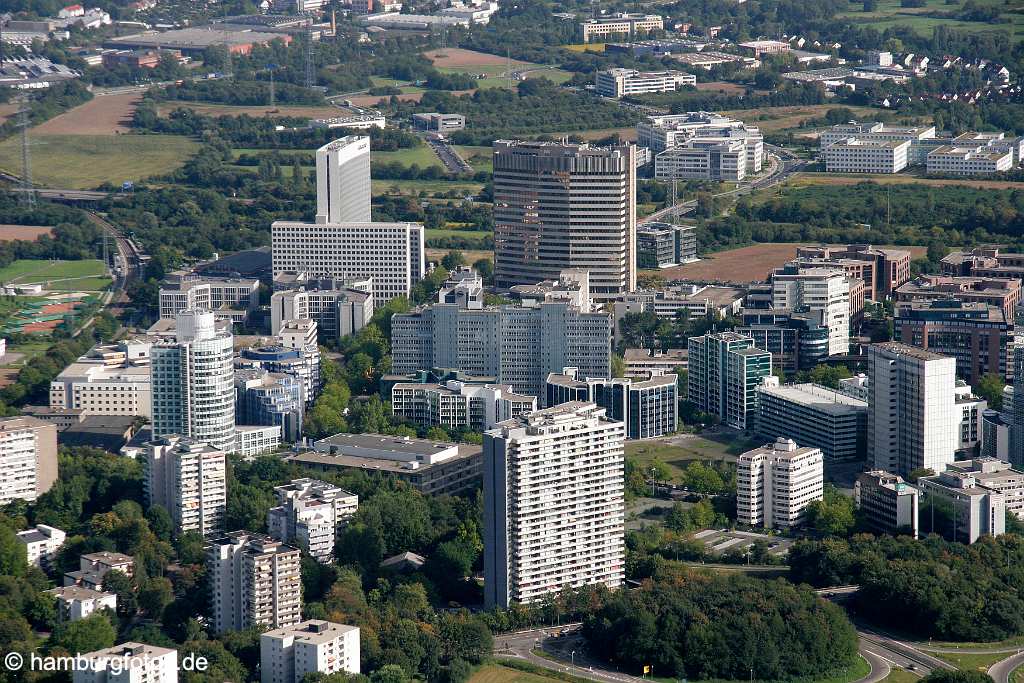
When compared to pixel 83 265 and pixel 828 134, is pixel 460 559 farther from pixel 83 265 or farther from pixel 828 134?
pixel 828 134

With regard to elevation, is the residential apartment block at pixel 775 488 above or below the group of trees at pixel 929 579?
above

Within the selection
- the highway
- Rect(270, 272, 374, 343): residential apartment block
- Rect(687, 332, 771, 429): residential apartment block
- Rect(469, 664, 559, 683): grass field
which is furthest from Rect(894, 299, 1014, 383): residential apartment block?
Rect(469, 664, 559, 683): grass field

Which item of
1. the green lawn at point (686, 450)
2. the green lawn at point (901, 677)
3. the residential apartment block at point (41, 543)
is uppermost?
the green lawn at point (686, 450)

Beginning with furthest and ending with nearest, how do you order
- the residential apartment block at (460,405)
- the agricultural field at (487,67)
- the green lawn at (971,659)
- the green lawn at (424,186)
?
the agricultural field at (487,67) < the green lawn at (424,186) < the residential apartment block at (460,405) < the green lawn at (971,659)

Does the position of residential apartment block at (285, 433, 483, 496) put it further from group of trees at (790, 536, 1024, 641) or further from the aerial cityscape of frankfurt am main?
group of trees at (790, 536, 1024, 641)

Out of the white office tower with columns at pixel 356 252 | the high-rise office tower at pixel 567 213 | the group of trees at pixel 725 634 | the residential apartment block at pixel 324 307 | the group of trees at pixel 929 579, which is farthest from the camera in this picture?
the white office tower with columns at pixel 356 252

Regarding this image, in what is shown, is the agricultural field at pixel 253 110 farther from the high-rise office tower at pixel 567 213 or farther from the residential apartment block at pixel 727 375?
the residential apartment block at pixel 727 375

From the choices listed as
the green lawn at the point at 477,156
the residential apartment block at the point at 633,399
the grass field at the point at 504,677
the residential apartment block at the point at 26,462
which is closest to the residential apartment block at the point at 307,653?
the grass field at the point at 504,677
